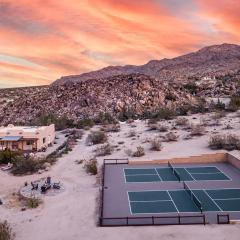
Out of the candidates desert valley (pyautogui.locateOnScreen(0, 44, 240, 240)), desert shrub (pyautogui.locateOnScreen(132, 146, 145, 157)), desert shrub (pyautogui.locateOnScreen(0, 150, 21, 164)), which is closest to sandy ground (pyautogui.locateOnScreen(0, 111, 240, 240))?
desert valley (pyautogui.locateOnScreen(0, 44, 240, 240))

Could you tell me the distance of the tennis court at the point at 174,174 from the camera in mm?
26578

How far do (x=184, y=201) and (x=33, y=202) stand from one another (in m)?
8.10

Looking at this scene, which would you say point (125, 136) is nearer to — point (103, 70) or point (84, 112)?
point (84, 112)

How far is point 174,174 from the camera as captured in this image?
27.8 m

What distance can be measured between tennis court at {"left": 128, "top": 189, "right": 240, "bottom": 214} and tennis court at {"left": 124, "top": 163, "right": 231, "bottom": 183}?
8.48 feet

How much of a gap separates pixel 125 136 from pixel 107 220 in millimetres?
26322

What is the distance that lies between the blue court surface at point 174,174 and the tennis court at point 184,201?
258 centimetres

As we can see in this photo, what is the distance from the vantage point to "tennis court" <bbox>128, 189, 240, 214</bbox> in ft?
67.2

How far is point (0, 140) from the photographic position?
129 ft

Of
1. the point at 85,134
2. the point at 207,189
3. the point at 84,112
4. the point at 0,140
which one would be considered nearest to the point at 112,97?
the point at 84,112

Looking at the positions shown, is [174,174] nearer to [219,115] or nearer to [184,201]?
[184,201]

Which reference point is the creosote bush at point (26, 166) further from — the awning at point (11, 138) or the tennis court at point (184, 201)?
the tennis court at point (184, 201)

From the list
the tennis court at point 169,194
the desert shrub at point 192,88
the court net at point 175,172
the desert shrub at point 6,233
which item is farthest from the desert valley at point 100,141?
the court net at point 175,172

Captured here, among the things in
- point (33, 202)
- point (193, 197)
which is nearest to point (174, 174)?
point (193, 197)
